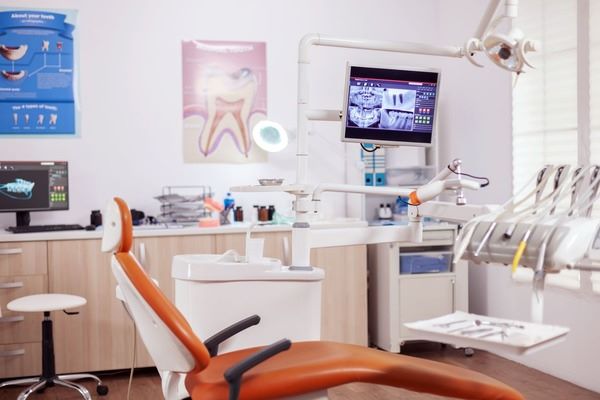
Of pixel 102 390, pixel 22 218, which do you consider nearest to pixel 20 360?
pixel 102 390

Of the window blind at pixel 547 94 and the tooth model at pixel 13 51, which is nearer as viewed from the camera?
the window blind at pixel 547 94

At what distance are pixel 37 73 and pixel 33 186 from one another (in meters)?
0.77

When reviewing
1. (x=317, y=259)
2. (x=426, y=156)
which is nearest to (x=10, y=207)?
(x=317, y=259)

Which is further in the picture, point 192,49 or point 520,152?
point 192,49

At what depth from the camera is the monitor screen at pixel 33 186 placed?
14.1 feet

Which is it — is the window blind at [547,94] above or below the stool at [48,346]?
above

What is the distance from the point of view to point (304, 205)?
293 centimetres

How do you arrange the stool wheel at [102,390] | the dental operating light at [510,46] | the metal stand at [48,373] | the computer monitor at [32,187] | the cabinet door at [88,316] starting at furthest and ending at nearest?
the computer monitor at [32,187], the cabinet door at [88,316], the stool wheel at [102,390], the metal stand at [48,373], the dental operating light at [510,46]

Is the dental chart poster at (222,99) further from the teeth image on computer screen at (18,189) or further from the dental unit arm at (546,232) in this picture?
the dental unit arm at (546,232)

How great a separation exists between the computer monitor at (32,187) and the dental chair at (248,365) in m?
2.14

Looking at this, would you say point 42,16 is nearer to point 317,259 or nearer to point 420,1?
point 317,259

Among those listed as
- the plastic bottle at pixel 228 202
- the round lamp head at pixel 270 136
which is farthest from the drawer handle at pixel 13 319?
the round lamp head at pixel 270 136

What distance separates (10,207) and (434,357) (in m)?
2.79

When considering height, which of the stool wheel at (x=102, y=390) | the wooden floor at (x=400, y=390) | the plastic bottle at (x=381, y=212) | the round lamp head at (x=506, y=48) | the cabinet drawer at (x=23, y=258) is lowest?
the wooden floor at (x=400, y=390)
